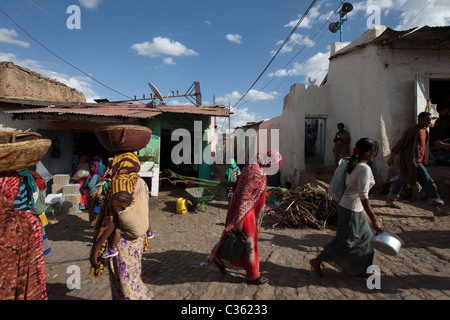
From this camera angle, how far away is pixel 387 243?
2.54 m

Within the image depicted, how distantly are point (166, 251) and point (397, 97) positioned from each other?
314 inches

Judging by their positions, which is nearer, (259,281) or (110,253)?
(110,253)

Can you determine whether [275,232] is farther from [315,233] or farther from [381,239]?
[381,239]

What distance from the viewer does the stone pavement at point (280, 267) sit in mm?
2775

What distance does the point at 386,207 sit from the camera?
5.68 meters

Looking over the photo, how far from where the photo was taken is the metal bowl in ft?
8.32

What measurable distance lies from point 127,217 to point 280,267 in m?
2.38

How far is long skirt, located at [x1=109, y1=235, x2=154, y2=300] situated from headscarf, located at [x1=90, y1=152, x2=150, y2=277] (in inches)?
5.0

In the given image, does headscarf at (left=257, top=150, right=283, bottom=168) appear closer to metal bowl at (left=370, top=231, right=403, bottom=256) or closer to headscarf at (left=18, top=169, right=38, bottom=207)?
metal bowl at (left=370, top=231, right=403, bottom=256)

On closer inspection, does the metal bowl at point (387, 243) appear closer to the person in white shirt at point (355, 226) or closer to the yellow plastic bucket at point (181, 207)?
the person in white shirt at point (355, 226)

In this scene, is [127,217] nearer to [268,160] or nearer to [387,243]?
[268,160]

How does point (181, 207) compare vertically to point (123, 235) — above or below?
below

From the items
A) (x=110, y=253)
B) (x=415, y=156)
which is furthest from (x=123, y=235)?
(x=415, y=156)

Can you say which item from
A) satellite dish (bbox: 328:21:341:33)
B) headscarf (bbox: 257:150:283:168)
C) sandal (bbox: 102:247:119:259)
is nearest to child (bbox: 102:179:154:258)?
sandal (bbox: 102:247:119:259)
